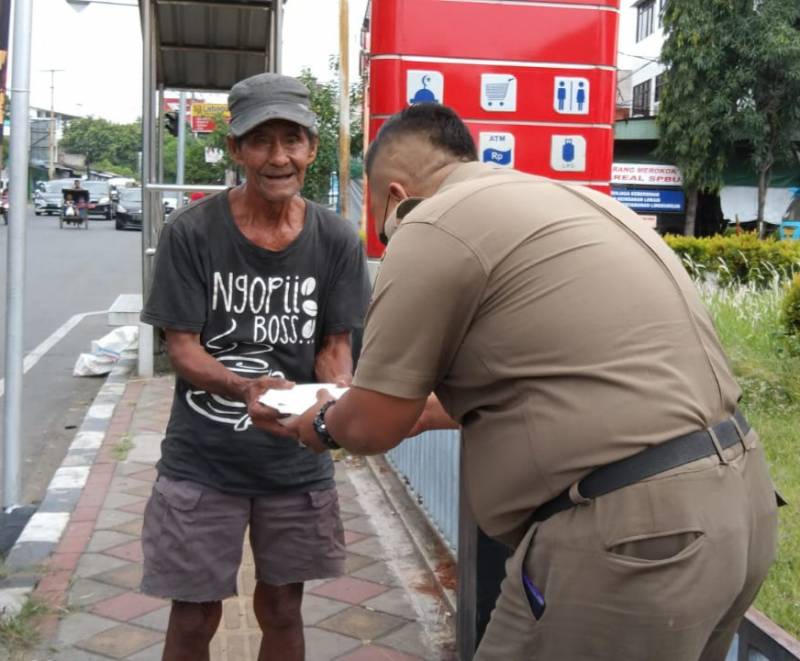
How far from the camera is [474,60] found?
5.67m

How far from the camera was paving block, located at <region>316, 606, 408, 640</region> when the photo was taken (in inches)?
153

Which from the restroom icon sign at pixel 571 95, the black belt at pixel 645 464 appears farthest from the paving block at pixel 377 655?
the restroom icon sign at pixel 571 95

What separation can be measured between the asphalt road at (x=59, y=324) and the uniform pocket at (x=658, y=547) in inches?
185

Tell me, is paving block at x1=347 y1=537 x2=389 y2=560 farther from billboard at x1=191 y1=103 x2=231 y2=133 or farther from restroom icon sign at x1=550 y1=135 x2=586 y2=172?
billboard at x1=191 y1=103 x2=231 y2=133

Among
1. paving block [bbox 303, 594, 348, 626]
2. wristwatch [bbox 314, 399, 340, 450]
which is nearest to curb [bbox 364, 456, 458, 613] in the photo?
paving block [bbox 303, 594, 348, 626]

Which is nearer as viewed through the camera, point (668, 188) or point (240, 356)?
point (240, 356)

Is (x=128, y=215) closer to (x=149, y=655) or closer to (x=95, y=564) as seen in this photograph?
(x=95, y=564)

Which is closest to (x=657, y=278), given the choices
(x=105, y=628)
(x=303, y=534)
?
(x=303, y=534)

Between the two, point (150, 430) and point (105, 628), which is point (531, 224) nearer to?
A: point (105, 628)

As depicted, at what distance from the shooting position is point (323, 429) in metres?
2.21

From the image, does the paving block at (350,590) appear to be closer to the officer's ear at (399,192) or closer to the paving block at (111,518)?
the paving block at (111,518)

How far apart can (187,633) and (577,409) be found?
156 centimetres

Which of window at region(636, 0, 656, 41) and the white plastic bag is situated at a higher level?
window at region(636, 0, 656, 41)

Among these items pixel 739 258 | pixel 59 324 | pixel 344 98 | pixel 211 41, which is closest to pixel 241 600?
pixel 211 41
